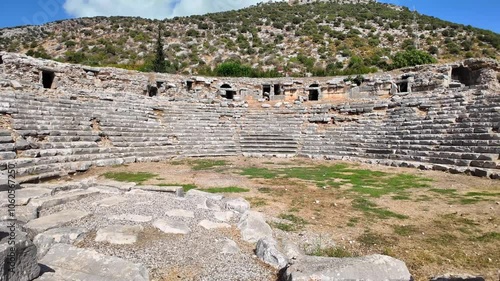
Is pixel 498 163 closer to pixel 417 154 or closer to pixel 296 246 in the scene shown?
pixel 417 154

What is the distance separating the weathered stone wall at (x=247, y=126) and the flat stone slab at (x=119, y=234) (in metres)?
5.57

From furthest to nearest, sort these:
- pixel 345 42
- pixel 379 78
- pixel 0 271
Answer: pixel 345 42 → pixel 379 78 → pixel 0 271

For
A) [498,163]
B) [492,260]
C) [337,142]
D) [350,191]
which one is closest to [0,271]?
[492,260]

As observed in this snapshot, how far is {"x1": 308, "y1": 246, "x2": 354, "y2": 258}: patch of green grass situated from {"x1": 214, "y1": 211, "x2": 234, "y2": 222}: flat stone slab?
4.49 feet

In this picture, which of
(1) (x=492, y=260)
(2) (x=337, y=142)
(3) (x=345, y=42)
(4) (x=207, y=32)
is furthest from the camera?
(4) (x=207, y=32)

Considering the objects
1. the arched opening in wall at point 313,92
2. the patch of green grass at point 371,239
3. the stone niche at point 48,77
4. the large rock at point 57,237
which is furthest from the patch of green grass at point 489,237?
the stone niche at point 48,77

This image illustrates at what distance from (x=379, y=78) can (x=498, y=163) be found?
41.2 ft

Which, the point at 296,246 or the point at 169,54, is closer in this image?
the point at 296,246

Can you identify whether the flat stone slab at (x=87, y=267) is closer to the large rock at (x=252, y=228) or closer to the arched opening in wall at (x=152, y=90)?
the large rock at (x=252, y=228)

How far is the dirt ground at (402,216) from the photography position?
13.5 ft

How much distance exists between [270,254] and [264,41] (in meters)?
39.7

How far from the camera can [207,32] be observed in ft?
138

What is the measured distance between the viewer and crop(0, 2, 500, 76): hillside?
111 ft

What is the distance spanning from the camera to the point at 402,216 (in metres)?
5.79
